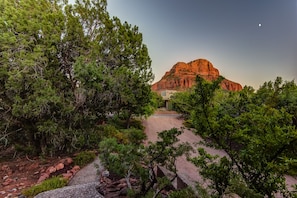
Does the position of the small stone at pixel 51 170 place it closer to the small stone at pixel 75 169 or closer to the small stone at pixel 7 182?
the small stone at pixel 75 169

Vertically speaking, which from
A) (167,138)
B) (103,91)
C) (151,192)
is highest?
(103,91)

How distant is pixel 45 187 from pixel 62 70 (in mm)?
4219

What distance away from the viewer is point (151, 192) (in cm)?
349

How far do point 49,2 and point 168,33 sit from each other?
5.12 meters

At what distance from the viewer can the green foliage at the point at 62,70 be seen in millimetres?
5391

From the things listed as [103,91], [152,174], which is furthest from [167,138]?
[103,91]

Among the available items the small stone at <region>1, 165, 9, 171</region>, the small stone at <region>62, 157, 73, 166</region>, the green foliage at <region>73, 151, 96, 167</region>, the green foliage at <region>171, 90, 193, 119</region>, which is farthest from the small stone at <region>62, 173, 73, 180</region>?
the green foliage at <region>171, 90, 193, 119</region>

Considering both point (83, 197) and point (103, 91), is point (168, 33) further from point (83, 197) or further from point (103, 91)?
point (83, 197)

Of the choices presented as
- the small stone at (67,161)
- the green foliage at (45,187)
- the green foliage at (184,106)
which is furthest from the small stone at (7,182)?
the green foliage at (184,106)

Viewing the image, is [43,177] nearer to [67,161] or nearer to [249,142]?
[67,161]

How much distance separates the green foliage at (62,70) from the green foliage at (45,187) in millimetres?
1923

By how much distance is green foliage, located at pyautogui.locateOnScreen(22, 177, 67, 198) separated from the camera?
4342mm

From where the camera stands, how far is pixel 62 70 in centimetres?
684

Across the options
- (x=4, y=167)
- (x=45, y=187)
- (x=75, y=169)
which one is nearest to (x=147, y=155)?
(x=45, y=187)
